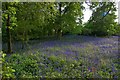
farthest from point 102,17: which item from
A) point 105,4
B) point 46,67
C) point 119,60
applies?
point 46,67

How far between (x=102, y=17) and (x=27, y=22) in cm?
524

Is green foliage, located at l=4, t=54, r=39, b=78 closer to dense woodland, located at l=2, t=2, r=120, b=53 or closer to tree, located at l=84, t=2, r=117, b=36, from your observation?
dense woodland, located at l=2, t=2, r=120, b=53

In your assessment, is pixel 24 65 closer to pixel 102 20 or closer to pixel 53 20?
pixel 53 20

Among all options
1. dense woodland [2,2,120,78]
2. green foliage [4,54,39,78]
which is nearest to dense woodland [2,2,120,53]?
dense woodland [2,2,120,78]

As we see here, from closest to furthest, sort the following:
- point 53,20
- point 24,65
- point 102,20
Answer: point 24,65 → point 53,20 → point 102,20

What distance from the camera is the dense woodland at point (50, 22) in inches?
192

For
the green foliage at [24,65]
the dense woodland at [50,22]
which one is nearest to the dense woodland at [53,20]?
the dense woodland at [50,22]

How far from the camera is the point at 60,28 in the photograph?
801cm

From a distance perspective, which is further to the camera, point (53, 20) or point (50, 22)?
point (50, 22)

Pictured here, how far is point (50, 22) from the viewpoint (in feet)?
25.2

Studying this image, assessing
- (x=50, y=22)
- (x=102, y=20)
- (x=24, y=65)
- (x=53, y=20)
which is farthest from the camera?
(x=102, y=20)

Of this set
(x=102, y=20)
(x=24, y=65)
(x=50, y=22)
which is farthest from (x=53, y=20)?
(x=24, y=65)

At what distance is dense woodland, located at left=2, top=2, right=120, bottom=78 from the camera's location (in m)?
4.87

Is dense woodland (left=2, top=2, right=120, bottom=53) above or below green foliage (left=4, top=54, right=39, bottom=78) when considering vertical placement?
above
